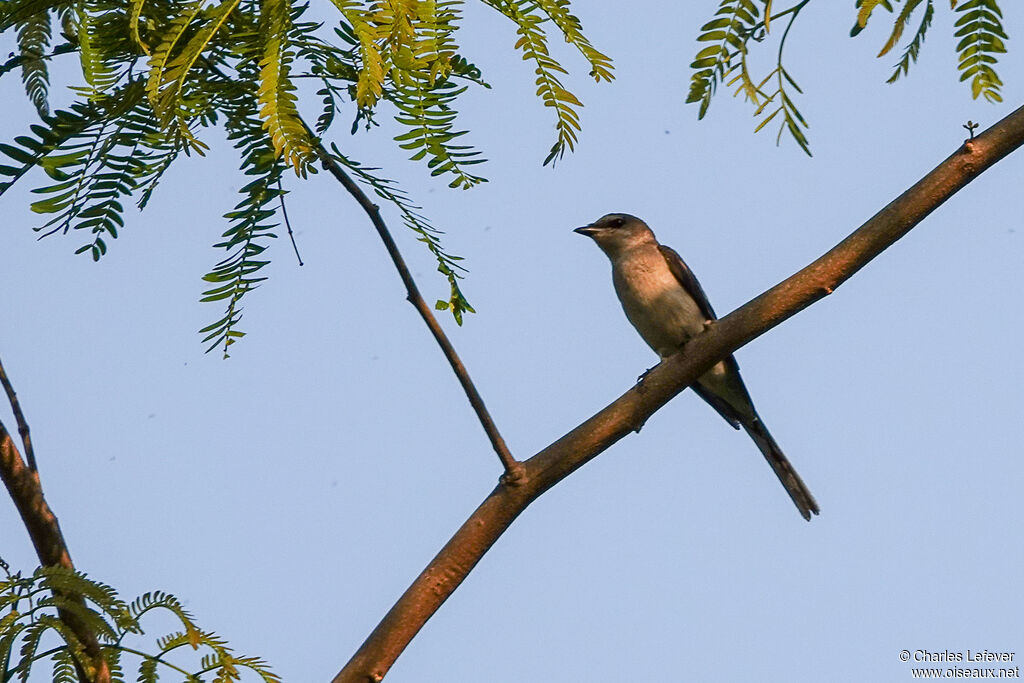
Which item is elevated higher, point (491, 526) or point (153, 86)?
point (153, 86)

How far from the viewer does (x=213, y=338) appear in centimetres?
324

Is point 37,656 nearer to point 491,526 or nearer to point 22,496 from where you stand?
point 22,496

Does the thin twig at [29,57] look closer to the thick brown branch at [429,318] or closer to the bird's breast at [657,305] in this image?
Answer: the thick brown branch at [429,318]

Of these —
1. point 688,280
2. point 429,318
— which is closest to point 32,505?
point 429,318

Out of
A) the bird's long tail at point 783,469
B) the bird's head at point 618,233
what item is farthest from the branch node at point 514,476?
the bird's head at point 618,233

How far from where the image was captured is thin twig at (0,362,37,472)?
11.7 ft

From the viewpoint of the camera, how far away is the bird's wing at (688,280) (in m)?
7.50

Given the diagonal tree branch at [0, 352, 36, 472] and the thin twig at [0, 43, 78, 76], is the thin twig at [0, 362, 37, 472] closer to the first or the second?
the diagonal tree branch at [0, 352, 36, 472]

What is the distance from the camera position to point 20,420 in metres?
3.64

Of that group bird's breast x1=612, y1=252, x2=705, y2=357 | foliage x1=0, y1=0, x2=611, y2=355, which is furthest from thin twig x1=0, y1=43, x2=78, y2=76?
bird's breast x1=612, y1=252, x2=705, y2=357

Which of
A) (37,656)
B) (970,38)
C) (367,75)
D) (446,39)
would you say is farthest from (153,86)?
(970,38)

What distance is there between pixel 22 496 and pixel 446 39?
1.97 m

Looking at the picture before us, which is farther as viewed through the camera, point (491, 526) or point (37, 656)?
point (491, 526)

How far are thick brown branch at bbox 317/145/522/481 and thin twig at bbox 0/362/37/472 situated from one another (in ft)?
4.27
